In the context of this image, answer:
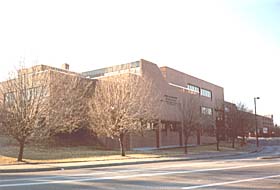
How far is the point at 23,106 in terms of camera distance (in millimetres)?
26375

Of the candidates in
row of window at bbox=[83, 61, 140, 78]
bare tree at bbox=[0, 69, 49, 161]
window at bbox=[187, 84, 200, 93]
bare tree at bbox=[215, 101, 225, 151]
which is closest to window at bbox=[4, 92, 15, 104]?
bare tree at bbox=[0, 69, 49, 161]

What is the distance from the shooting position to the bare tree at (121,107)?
3328 cm

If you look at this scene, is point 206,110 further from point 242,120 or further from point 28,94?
point 28,94

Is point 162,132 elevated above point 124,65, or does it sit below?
below

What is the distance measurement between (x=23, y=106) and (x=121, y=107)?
9.62 meters


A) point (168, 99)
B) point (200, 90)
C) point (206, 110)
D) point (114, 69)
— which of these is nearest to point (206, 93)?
point (200, 90)

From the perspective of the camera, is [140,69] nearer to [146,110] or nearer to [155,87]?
[155,87]

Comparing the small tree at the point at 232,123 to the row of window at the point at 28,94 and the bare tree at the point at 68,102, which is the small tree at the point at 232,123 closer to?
the bare tree at the point at 68,102

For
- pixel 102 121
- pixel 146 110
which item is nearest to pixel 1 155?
pixel 102 121

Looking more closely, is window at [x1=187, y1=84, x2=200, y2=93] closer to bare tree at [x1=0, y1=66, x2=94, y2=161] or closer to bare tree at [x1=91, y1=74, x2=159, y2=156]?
→ bare tree at [x1=91, y1=74, x2=159, y2=156]

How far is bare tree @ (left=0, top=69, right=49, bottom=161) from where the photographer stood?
25984 mm

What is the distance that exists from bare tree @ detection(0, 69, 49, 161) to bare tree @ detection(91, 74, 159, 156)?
7281mm

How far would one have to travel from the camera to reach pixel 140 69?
4716 cm

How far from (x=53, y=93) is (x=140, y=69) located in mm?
17488
